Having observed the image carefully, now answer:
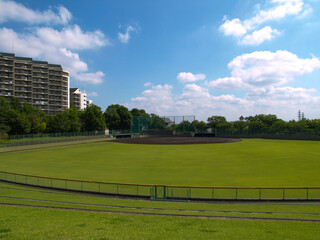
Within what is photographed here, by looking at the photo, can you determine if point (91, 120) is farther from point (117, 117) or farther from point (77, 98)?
point (77, 98)

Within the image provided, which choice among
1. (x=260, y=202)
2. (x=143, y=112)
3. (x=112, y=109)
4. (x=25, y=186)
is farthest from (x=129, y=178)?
(x=143, y=112)

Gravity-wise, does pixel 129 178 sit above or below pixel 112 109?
below

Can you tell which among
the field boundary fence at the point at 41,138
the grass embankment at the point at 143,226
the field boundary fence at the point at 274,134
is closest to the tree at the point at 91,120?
the field boundary fence at the point at 41,138

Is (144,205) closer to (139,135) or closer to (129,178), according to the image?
(129,178)

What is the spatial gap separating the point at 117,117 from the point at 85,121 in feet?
80.0

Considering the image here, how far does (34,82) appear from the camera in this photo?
369 feet

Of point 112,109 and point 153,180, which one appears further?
point 112,109

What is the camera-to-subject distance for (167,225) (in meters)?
10.3

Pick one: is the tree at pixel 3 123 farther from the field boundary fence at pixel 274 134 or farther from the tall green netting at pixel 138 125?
the field boundary fence at pixel 274 134

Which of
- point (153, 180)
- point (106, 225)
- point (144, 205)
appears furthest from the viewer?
point (153, 180)

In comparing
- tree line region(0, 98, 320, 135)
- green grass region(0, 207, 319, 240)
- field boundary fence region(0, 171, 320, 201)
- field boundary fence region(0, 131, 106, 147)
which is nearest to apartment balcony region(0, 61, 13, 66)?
tree line region(0, 98, 320, 135)

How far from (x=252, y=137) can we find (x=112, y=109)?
Result: 2704 inches

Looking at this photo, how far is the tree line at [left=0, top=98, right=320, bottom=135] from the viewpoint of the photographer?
6462cm

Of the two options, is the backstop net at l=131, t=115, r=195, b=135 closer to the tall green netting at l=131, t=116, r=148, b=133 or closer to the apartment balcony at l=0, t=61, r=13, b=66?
the tall green netting at l=131, t=116, r=148, b=133
